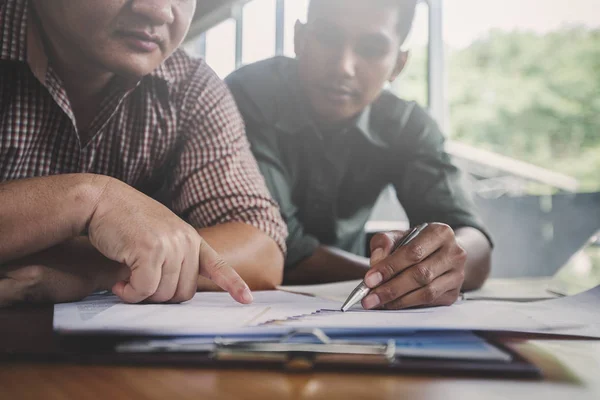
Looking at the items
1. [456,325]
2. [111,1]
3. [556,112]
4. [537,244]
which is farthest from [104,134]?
[556,112]

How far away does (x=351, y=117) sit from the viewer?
128 cm

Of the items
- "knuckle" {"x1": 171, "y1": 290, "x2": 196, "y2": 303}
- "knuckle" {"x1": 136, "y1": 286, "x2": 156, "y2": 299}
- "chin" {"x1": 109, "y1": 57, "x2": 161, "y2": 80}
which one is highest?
"chin" {"x1": 109, "y1": 57, "x2": 161, "y2": 80}

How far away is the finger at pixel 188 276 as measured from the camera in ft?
1.41

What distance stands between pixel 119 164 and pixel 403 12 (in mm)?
878

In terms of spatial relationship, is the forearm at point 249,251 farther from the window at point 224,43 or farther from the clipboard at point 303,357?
the window at point 224,43

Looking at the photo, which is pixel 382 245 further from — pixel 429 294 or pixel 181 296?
pixel 181 296

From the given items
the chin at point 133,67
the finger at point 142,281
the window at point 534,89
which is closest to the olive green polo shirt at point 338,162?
the chin at point 133,67

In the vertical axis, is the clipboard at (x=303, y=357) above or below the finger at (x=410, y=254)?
above

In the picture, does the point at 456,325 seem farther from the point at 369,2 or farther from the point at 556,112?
the point at 556,112

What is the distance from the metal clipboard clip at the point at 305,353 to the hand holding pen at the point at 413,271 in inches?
5.6

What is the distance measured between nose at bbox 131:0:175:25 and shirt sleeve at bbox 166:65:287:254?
14 centimetres

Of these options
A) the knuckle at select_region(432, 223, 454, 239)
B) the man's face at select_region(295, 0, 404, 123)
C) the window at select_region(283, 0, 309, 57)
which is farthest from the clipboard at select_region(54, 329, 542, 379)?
the window at select_region(283, 0, 309, 57)

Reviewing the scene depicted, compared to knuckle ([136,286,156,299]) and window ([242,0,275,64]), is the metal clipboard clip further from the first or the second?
window ([242,0,275,64])

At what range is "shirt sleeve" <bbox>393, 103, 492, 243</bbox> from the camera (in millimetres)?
1069
